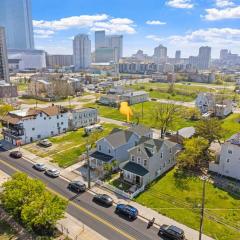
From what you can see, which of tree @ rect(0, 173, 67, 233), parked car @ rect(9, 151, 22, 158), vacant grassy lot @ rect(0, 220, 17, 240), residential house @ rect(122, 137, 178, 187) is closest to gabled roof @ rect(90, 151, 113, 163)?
residential house @ rect(122, 137, 178, 187)

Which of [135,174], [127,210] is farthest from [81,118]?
[127,210]

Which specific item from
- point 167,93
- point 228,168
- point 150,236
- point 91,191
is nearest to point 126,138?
point 91,191

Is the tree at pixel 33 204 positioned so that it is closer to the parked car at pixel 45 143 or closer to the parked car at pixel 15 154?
the parked car at pixel 15 154

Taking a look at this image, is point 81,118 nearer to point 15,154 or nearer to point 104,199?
point 15,154

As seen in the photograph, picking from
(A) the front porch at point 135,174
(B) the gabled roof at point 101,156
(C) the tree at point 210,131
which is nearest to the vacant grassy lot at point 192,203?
(A) the front porch at point 135,174

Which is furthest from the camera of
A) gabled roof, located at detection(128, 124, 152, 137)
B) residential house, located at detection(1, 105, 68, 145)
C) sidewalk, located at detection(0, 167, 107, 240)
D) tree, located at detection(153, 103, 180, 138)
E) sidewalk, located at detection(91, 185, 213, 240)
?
tree, located at detection(153, 103, 180, 138)

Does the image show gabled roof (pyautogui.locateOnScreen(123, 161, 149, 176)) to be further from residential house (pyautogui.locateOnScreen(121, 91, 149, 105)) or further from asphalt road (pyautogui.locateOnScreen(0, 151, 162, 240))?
residential house (pyautogui.locateOnScreen(121, 91, 149, 105))
